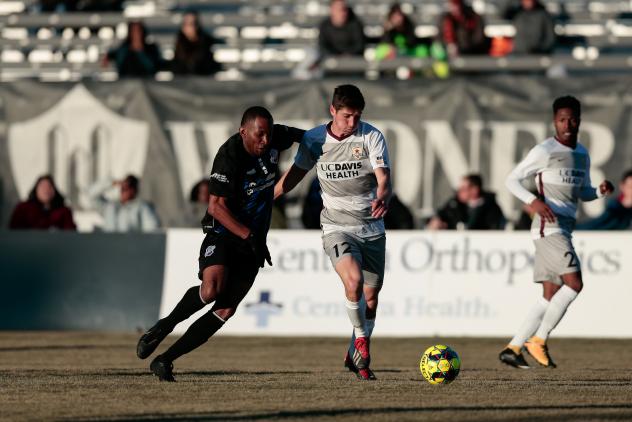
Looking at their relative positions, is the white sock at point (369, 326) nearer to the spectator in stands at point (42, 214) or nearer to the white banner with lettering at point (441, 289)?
the white banner with lettering at point (441, 289)

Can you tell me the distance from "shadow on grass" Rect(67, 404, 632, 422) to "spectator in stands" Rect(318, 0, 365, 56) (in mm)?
13644

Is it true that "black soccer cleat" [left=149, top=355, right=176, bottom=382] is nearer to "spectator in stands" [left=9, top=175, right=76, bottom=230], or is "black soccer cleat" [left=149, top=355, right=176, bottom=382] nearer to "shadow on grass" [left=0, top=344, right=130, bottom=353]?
"shadow on grass" [left=0, top=344, right=130, bottom=353]

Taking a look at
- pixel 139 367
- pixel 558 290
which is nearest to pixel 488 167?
pixel 558 290

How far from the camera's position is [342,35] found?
21266 millimetres

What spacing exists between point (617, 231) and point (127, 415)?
1085 centimetres

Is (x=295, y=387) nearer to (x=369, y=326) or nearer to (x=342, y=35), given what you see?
(x=369, y=326)

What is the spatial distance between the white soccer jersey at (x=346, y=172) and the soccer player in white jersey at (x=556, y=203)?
6.78ft

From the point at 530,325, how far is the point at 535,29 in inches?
398

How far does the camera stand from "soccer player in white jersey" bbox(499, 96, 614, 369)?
11.7m

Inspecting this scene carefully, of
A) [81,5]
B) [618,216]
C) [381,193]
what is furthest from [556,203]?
[81,5]

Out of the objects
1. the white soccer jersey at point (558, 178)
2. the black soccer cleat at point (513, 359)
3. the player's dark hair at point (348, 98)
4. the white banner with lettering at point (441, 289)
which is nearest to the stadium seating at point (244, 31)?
the white banner with lettering at point (441, 289)

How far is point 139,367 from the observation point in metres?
11.5

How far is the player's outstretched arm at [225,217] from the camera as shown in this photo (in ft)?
30.7

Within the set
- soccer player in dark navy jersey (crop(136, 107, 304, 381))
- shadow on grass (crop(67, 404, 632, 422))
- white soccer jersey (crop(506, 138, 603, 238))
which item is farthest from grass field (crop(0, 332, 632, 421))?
white soccer jersey (crop(506, 138, 603, 238))
